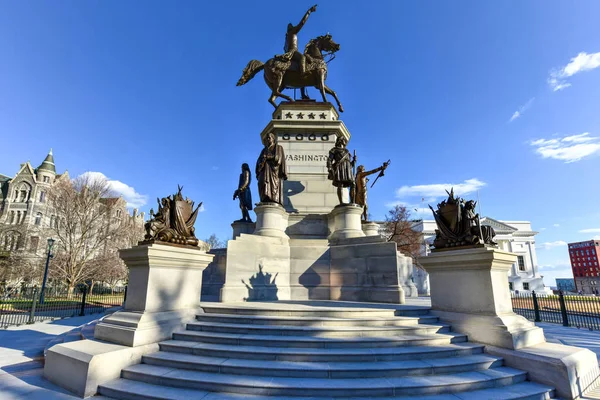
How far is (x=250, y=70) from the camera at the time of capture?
57.0ft

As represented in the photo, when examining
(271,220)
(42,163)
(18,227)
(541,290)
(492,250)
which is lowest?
(541,290)

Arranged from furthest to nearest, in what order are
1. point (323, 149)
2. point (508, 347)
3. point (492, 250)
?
point (323, 149), point (492, 250), point (508, 347)

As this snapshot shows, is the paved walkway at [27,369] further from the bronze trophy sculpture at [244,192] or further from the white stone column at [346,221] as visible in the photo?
the bronze trophy sculpture at [244,192]

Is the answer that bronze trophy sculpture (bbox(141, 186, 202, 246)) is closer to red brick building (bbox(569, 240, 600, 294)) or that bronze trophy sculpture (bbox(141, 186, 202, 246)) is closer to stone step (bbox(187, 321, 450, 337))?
stone step (bbox(187, 321, 450, 337))

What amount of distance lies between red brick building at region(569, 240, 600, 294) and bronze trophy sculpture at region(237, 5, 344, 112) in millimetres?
148480

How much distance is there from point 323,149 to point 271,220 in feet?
18.1

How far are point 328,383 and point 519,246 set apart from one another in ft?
256

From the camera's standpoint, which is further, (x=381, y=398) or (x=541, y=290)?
(x=541, y=290)

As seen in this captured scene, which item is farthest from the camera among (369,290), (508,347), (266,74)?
(266,74)

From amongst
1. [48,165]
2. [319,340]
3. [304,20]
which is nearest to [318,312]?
[319,340]

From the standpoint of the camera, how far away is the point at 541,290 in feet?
186

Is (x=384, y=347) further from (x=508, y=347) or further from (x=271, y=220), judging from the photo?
(x=271, y=220)

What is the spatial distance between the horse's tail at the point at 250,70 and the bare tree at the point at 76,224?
2512 centimetres

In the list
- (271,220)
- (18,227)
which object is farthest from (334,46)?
(18,227)
